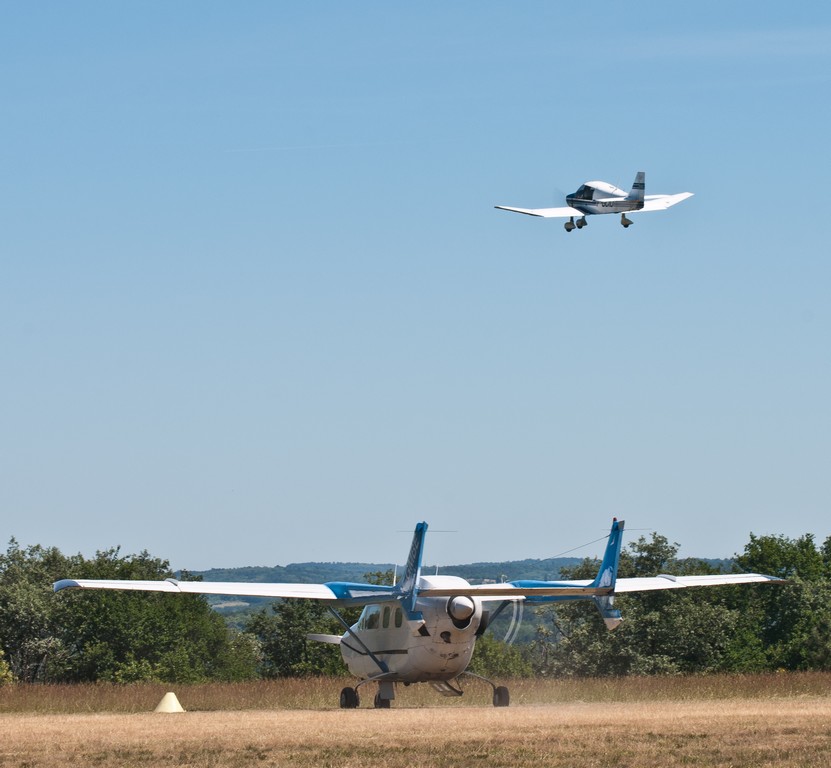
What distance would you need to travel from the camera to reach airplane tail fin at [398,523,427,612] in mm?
34188

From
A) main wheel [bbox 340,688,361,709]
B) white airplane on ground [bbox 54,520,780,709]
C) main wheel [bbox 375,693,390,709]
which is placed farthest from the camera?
main wheel [bbox 340,688,361,709]

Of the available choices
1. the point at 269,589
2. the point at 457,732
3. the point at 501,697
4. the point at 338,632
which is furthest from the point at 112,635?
the point at 457,732

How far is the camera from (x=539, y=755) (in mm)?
19656

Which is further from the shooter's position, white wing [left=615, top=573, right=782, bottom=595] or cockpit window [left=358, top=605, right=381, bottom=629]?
white wing [left=615, top=573, right=782, bottom=595]

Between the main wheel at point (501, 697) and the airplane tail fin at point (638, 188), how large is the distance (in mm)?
21943

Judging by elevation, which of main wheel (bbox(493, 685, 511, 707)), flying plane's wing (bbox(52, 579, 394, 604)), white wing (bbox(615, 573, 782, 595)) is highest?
white wing (bbox(615, 573, 782, 595))

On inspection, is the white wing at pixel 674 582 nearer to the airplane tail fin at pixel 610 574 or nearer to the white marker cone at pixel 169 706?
the airplane tail fin at pixel 610 574

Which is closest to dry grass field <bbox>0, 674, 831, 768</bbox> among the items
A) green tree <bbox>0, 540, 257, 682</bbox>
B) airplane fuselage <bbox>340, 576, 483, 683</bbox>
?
airplane fuselage <bbox>340, 576, 483, 683</bbox>

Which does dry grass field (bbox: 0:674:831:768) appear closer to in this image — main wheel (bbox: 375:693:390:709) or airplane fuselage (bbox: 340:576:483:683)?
airplane fuselage (bbox: 340:576:483:683)

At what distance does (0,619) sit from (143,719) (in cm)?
4125

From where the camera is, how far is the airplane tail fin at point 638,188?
50.8 m

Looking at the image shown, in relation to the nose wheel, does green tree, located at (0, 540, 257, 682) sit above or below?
below

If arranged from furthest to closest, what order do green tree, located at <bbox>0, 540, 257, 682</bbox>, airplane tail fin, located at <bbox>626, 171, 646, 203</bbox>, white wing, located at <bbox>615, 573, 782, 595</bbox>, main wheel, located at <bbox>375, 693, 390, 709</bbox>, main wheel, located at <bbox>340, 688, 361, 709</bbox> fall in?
1. green tree, located at <bbox>0, 540, 257, 682</bbox>
2. airplane tail fin, located at <bbox>626, 171, 646, 203</bbox>
3. white wing, located at <bbox>615, 573, 782, 595</bbox>
4. main wheel, located at <bbox>340, 688, 361, 709</bbox>
5. main wheel, located at <bbox>375, 693, 390, 709</bbox>

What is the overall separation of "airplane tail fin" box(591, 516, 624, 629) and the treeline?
46.2ft
